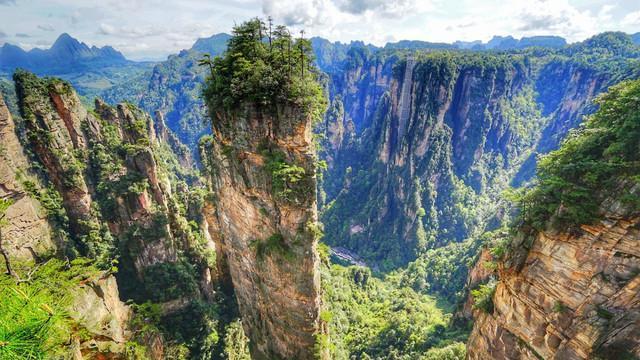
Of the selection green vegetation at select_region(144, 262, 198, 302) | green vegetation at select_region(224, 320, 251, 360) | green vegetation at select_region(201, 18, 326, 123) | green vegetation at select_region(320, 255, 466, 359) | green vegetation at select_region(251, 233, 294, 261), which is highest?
green vegetation at select_region(201, 18, 326, 123)

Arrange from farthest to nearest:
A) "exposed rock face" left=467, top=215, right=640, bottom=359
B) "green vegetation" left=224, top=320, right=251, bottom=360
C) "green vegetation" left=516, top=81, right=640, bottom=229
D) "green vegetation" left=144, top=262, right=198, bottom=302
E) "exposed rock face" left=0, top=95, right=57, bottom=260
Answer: "green vegetation" left=144, top=262, right=198, bottom=302
"green vegetation" left=224, top=320, right=251, bottom=360
"exposed rock face" left=0, top=95, right=57, bottom=260
"green vegetation" left=516, top=81, right=640, bottom=229
"exposed rock face" left=467, top=215, right=640, bottom=359

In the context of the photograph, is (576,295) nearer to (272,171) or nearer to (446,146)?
(272,171)

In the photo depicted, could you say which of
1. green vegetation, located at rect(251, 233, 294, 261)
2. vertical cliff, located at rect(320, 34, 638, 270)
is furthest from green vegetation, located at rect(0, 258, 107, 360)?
vertical cliff, located at rect(320, 34, 638, 270)

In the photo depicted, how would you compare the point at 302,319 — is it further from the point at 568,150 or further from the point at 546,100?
the point at 546,100

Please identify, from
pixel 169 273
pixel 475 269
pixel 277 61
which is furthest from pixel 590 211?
pixel 169 273

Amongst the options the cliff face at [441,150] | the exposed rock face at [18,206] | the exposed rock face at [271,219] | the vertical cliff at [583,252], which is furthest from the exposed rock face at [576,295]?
the cliff face at [441,150]

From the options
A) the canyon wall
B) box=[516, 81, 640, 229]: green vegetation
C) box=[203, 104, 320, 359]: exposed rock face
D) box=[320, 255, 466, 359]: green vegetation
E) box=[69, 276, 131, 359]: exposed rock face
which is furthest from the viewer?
box=[320, 255, 466, 359]: green vegetation

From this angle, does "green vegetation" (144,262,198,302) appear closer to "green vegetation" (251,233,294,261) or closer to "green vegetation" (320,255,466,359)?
"green vegetation" (320,255,466,359)
